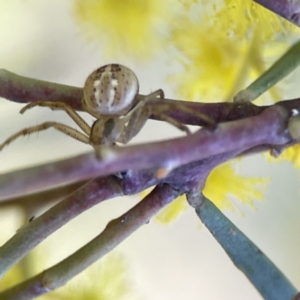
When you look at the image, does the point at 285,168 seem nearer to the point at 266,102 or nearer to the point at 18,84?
the point at 266,102

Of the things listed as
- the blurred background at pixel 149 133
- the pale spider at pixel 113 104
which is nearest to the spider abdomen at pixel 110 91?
the pale spider at pixel 113 104

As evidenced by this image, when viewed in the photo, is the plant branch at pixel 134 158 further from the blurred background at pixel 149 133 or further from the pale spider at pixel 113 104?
the blurred background at pixel 149 133

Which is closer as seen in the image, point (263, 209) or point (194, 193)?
point (194, 193)

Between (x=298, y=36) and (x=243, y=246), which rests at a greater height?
(x=298, y=36)

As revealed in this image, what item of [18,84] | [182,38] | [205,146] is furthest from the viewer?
[182,38]

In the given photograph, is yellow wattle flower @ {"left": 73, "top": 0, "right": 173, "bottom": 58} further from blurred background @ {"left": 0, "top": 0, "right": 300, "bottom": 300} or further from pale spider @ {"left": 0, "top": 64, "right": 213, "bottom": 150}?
pale spider @ {"left": 0, "top": 64, "right": 213, "bottom": 150}

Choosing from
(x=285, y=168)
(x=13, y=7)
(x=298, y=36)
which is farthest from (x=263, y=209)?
(x=13, y=7)

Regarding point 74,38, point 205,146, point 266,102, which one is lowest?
point 205,146

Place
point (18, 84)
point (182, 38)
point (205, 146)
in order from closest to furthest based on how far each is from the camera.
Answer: point (205, 146)
point (18, 84)
point (182, 38)
